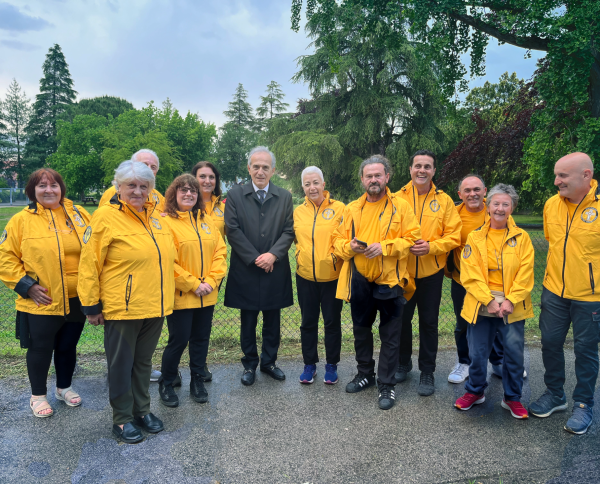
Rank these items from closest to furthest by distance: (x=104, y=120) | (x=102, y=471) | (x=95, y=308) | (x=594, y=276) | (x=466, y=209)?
(x=102, y=471) < (x=95, y=308) < (x=594, y=276) < (x=466, y=209) < (x=104, y=120)

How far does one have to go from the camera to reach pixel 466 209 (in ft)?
12.7

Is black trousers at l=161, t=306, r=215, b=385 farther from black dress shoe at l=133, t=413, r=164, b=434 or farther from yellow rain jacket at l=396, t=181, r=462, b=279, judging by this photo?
yellow rain jacket at l=396, t=181, r=462, b=279

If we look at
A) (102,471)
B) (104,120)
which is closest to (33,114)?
(104,120)

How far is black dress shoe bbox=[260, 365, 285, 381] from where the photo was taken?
3.94m

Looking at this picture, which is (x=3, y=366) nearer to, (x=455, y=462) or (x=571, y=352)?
(x=455, y=462)

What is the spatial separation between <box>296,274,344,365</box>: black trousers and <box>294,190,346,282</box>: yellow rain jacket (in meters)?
0.11

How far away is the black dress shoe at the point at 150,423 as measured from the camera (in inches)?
118

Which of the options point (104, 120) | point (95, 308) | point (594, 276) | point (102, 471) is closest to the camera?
point (102, 471)

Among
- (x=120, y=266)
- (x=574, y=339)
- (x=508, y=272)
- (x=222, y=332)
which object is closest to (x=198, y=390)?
(x=120, y=266)

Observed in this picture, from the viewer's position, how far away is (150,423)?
3021 mm

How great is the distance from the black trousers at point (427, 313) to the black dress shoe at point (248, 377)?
154 centimetres

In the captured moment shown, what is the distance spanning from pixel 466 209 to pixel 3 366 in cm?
495

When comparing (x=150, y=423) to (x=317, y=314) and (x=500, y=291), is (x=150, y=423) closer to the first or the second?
(x=317, y=314)

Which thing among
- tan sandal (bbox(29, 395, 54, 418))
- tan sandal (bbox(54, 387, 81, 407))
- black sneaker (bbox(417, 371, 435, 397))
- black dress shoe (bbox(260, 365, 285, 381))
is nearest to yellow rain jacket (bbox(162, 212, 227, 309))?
black dress shoe (bbox(260, 365, 285, 381))
